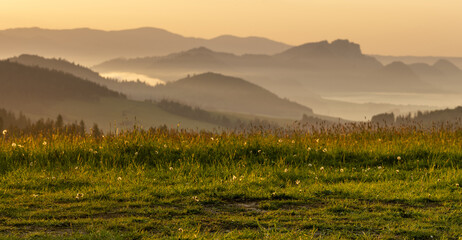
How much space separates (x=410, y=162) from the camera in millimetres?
15297

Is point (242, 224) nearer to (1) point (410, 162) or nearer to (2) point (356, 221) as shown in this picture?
(2) point (356, 221)

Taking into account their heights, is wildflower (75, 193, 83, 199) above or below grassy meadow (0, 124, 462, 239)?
below

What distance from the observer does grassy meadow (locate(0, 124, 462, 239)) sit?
28.9ft

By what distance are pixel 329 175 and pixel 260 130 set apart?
16.9ft

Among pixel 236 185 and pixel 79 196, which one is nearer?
pixel 79 196

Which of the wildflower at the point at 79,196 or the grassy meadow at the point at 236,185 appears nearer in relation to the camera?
the grassy meadow at the point at 236,185

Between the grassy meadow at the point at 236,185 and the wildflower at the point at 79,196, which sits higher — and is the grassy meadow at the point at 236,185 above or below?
above

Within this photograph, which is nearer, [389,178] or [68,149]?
[389,178]

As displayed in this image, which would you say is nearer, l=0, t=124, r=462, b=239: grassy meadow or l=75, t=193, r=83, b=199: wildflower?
l=0, t=124, r=462, b=239: grassy meadow

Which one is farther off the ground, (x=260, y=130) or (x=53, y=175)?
(x=260, y=130)

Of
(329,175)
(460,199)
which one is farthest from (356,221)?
(329,175)

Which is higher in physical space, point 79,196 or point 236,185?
point 236,185

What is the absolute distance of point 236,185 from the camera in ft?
39.7

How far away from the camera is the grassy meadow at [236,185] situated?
8.81 meters
